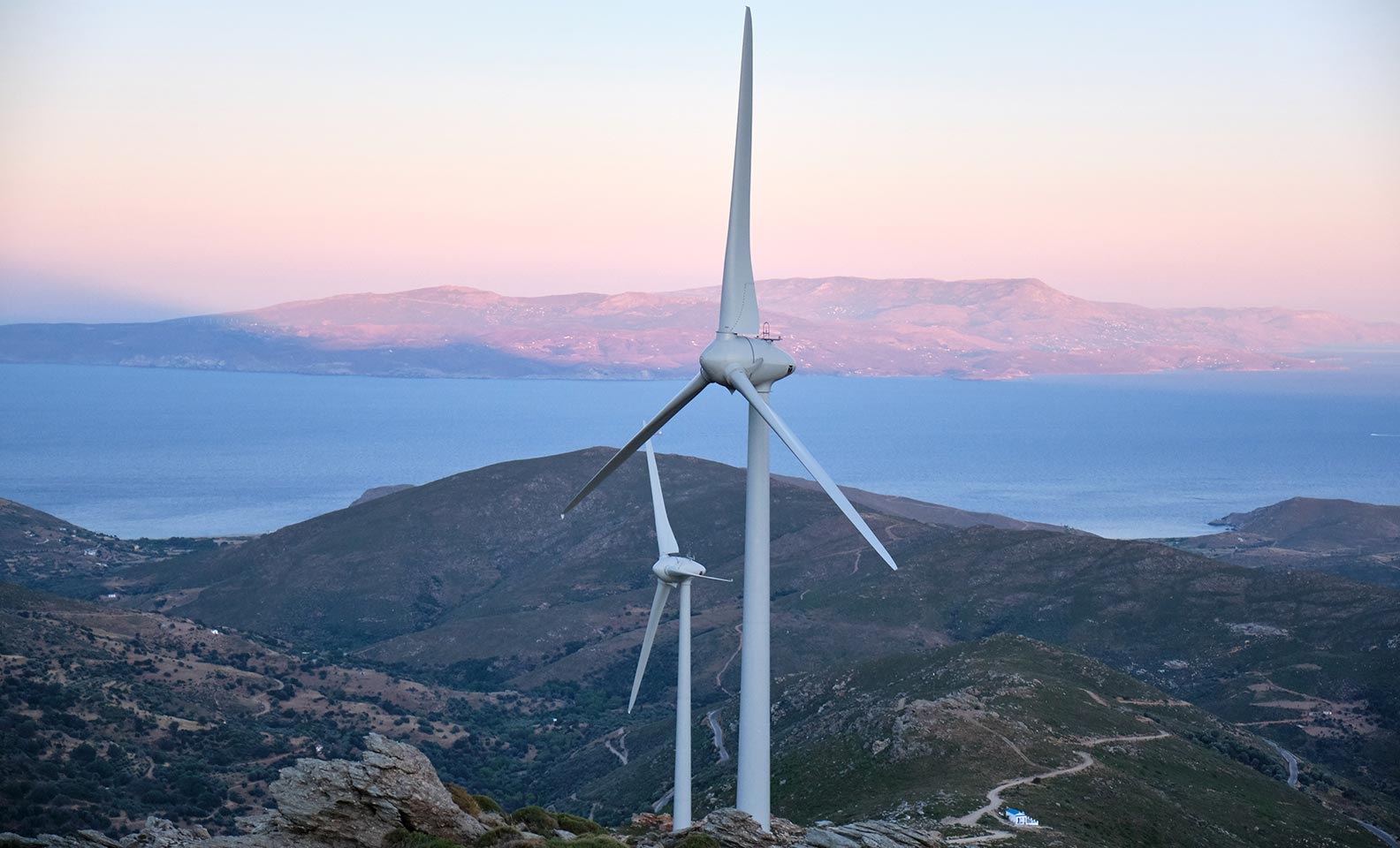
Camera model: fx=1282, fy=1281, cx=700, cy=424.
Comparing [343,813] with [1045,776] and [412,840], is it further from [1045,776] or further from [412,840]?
[1045,776]

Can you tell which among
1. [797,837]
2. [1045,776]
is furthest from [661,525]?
[1045,776]

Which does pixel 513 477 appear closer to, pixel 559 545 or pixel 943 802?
pixel 559 545

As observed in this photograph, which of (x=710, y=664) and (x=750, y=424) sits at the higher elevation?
(x=750, y=424)

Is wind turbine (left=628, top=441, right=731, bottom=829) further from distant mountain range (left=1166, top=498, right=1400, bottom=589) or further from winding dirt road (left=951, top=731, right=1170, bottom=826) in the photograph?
distant mountain range (left=1166, top=498, right=1400, bottom=589)

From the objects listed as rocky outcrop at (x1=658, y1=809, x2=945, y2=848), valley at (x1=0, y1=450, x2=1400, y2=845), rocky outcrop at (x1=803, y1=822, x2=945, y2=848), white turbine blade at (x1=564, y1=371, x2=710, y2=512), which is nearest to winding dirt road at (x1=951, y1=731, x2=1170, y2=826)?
valley at (x1=0, y1=450, x2=1400, y2=845)

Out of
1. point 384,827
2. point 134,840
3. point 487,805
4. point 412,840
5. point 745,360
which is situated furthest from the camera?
point 487,805

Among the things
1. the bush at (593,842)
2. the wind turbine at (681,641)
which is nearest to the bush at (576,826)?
the wind turbine at (681,641)
